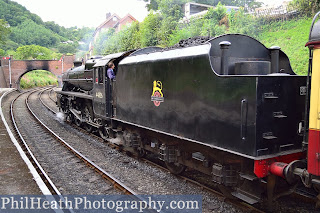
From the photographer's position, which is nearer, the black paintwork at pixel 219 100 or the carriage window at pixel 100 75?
Answer: the black paintwork at pixel 219 100

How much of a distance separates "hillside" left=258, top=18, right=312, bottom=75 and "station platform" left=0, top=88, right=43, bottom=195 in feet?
40.2

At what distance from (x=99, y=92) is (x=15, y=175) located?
158 inches

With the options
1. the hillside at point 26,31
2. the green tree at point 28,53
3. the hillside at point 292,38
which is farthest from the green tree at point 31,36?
the hillside at point 292,38

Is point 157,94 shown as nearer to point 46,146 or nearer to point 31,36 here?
point 46,146

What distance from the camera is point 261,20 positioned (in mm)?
19781

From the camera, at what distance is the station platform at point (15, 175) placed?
18.4ft

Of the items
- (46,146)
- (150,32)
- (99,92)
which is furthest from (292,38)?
(46,146)

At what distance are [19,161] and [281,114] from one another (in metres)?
6.86

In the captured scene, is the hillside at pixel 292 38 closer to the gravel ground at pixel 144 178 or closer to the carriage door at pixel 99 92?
the carriage door at pixel 99 92

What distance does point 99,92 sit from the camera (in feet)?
31.6

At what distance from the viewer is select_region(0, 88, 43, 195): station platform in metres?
5.62

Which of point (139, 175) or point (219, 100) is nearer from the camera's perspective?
point (219, 100)

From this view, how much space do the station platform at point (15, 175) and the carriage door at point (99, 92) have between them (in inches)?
113

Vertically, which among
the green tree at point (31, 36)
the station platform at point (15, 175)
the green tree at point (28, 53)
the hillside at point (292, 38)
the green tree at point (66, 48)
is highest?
the green tree at point (31, 36)
